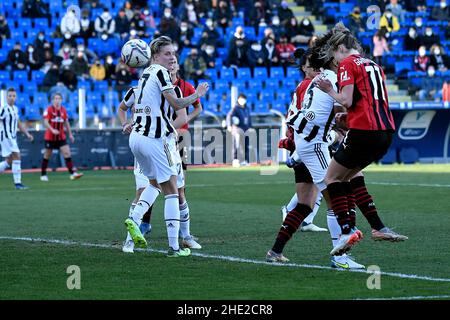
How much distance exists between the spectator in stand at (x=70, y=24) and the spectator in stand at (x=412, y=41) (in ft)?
37.3

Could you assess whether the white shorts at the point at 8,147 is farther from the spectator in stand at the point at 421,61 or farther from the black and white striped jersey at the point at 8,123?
the spectator in stand at the point at 421,61

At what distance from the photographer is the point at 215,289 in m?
8.45

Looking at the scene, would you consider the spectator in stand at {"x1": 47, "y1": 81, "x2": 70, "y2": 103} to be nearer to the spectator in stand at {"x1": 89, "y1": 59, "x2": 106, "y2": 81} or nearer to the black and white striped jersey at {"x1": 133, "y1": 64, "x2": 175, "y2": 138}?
the spectator in stand at {"x1": 89, "y1": 59, "x2": 106, "y2": 81}

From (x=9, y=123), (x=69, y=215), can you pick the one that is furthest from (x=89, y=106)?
(x=69, y=215)

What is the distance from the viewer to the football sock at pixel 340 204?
945 centimetres

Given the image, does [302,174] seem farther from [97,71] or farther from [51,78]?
[97,71]

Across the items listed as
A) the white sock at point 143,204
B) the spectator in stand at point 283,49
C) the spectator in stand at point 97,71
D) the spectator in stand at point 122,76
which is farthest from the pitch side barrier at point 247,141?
the white sock at point 143,204

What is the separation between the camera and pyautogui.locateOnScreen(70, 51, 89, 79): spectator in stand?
32125 mm

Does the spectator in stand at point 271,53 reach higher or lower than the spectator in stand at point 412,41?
lower

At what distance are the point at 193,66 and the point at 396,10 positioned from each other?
29.4 ft

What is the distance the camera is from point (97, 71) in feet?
106

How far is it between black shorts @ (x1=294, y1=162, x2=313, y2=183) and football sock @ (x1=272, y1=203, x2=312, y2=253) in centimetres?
26

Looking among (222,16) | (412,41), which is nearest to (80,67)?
(222,16)

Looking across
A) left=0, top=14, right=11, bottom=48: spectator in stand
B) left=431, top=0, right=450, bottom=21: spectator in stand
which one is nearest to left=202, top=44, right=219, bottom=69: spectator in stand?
left=0, top=14, right=11, bottom=48: spectator in stand
